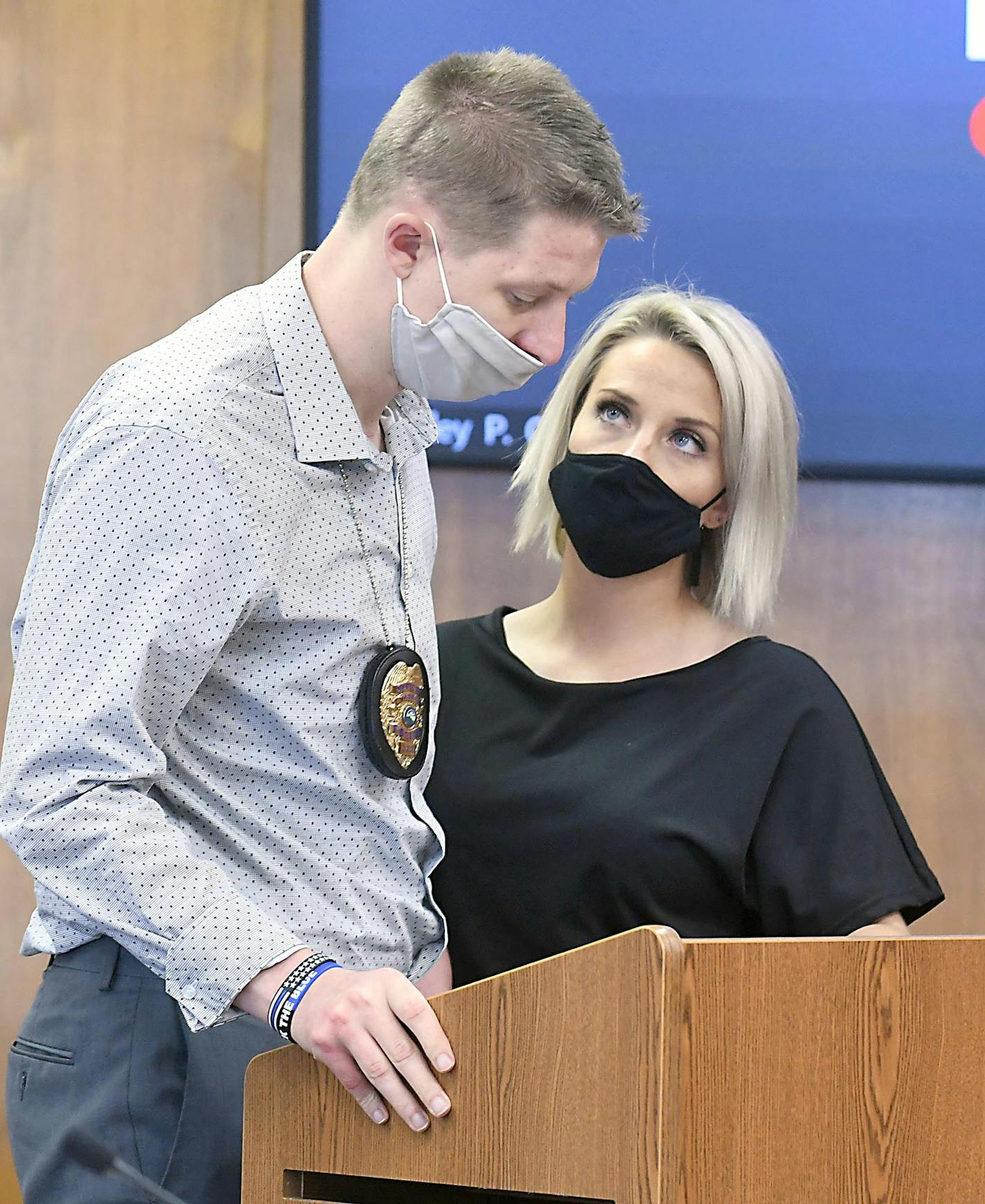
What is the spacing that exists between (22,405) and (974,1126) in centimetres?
187

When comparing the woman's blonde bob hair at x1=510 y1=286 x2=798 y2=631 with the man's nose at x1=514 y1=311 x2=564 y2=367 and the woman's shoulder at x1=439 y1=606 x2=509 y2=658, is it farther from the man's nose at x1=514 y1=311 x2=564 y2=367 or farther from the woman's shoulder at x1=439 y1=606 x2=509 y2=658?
the man's nose at x1=514 y1=311 x2=564 y2=367

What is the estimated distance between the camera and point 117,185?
2.32m

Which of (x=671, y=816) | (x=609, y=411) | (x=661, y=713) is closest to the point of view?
(x=671, y=816)

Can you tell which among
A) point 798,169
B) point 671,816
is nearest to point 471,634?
point 671,816

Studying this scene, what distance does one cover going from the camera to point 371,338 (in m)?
1.36

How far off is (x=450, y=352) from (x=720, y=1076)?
28.0 inches

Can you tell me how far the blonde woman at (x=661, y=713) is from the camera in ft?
5.78

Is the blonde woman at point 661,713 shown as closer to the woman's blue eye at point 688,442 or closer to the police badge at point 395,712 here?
the woman's blue eye at point 688,442

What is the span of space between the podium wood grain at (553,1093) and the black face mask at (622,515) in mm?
919

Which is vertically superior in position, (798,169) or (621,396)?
(798,169)

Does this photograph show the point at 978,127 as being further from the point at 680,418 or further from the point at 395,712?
the point at 395,712

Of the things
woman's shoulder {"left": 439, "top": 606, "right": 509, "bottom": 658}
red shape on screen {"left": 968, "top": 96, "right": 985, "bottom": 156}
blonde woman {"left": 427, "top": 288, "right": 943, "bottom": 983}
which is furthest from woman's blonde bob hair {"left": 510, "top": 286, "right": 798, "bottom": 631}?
red shape on screen {"left": 968, "top": 96, "right": 985, "bottom": 156}

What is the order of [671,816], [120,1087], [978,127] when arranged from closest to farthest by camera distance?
1. [120,1087]
2. [671,816]
3. [978,127]

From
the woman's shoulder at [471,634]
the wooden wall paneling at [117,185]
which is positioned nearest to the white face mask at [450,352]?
the woman's shoulder at [471,634]
